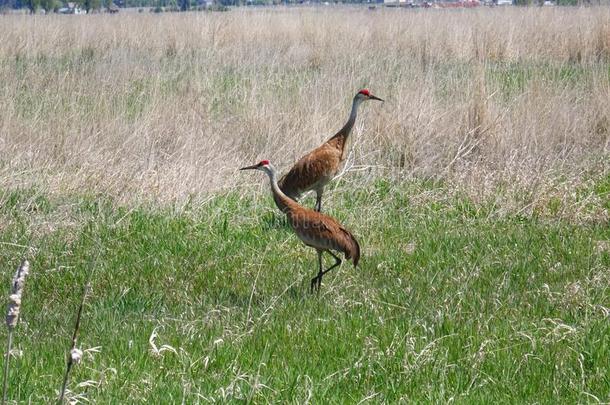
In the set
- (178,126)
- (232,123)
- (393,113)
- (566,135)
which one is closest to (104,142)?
(178,126)

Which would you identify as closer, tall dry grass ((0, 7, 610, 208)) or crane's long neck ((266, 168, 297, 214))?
crane's long neck ((266, 168, 297, 214))

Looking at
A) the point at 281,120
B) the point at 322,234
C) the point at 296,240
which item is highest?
the point at 322,234

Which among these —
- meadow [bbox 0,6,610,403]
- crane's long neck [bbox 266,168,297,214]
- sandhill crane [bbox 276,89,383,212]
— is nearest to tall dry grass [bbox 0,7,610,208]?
meadow [bbox 0,6,610,403]

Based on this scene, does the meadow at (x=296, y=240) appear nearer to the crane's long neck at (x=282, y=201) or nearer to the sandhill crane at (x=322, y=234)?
the sandhill crane at (x=322, y=234)

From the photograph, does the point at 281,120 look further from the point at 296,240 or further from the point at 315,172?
the point at 296,240

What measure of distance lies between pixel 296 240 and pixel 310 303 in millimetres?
1621

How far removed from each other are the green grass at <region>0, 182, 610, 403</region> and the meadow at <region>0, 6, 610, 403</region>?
2 centimetres

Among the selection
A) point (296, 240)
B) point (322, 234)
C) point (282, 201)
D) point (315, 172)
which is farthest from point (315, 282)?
point (315, 172)

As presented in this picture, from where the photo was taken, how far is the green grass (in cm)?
439

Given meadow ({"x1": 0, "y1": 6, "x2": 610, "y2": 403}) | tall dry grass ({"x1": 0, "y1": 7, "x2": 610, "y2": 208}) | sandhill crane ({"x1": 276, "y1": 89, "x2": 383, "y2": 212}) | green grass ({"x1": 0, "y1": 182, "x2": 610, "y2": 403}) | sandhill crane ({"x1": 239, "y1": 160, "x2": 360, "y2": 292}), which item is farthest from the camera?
tall dry grass ({"x1": 0, "y1": 7, "x2": 610, "y2": 208})

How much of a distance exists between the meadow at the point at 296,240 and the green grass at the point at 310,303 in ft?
0.06

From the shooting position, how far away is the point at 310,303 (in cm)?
567

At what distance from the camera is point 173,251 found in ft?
→ 22.4

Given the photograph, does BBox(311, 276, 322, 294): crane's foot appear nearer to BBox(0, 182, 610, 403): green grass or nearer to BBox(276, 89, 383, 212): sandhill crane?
BBox(0, 182, 610, 403): green grass
